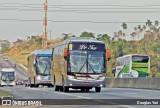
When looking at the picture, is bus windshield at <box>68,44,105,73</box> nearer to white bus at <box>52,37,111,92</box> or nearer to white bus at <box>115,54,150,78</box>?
white bus at <box>52,37,111,92</box>

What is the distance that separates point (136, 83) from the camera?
55.9 m

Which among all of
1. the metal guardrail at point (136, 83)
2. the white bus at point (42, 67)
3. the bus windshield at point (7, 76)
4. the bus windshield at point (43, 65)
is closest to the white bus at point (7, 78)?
the bus windshield at point (7, 76)

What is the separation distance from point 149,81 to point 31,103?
27.5m

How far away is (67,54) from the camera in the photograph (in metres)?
38.2

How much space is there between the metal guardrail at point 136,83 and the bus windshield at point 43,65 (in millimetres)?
7615

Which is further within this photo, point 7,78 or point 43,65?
point 7,78

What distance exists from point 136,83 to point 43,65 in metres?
8.45

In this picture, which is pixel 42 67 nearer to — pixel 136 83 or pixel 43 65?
pixel 43 65

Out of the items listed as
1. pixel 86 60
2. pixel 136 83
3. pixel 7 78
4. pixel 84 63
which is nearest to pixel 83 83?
pixel 84 63

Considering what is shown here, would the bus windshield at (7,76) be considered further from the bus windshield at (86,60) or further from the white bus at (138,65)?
the bus windshield at (86,60)

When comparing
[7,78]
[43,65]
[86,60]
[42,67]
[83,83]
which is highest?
[86,60]

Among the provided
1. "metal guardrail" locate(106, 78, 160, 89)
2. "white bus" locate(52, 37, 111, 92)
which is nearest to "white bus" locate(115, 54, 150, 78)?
"metal guardrail" locate(106, 78, 160, 89)

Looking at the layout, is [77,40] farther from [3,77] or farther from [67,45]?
[3,77]

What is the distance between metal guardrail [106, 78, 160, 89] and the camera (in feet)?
164
